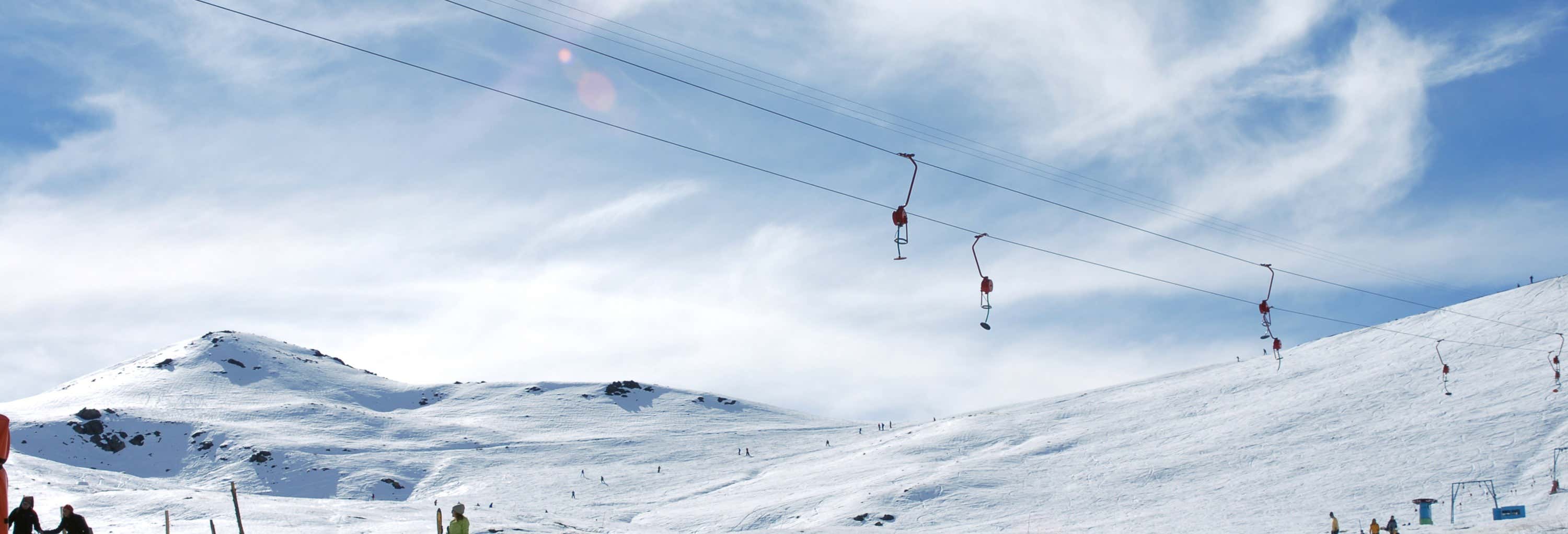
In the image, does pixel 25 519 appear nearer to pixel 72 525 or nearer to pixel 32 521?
pixel 32 521

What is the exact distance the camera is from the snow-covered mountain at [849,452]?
199 ft

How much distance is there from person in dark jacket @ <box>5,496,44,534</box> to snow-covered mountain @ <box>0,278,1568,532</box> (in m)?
30.4

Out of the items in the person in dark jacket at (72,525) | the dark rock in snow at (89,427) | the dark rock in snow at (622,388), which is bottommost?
the person in dark jacket at (72,525)

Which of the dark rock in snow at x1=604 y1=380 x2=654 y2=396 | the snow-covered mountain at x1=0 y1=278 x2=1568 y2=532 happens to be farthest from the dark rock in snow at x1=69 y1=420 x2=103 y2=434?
the dark rock in snow at x1=604 y1=380 x2=654 y2=396

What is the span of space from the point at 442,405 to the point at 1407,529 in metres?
136

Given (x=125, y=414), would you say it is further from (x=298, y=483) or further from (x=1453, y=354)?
(x=1453, y=354)

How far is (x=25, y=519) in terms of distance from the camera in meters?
12.0

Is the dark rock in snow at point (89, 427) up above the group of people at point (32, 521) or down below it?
above

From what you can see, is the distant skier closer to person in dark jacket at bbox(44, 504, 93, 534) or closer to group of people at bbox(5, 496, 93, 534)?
group of people at bbox(5, 496, 93, 534)

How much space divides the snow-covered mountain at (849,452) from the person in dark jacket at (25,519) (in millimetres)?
30358

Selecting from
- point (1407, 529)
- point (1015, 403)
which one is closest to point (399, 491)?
point (1015, 403)

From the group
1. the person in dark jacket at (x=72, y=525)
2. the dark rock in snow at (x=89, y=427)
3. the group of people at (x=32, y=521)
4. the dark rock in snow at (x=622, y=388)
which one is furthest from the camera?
the dark rock in snow at (x=622, y=388)

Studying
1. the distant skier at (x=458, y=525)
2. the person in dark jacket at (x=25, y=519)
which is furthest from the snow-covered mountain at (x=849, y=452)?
the person in dark jacket at (x=25, y=519)

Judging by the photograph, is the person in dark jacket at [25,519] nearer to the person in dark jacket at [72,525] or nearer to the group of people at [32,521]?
the group of people at [32,521]
